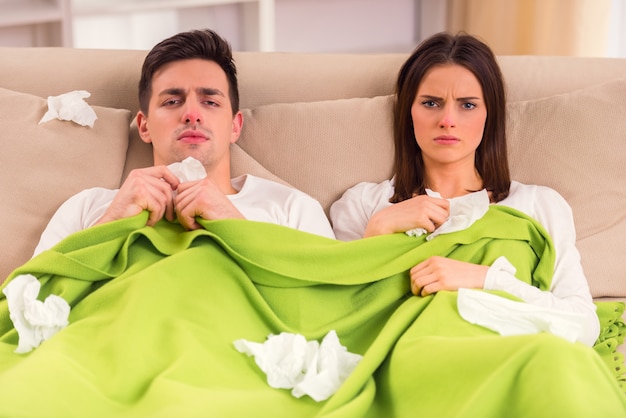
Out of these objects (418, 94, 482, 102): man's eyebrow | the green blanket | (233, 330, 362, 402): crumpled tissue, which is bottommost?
(233, 330, 362, 402): crumpled tissue

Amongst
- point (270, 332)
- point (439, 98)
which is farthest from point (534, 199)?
point (270, 332)

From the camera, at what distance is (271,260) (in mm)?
1929

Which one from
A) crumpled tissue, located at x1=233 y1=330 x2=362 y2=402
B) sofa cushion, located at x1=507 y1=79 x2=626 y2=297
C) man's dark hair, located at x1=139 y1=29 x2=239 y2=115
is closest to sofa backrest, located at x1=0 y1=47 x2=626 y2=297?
sofa cushion, located at x1=507 y1=79 x2=626 y2=297

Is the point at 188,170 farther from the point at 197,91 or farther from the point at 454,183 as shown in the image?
the point at 454,183

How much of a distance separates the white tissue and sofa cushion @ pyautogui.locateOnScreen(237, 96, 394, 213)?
26 cm

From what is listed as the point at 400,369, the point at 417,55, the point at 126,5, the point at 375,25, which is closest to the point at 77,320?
the point at 400,369

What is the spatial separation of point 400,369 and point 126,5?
233 cm

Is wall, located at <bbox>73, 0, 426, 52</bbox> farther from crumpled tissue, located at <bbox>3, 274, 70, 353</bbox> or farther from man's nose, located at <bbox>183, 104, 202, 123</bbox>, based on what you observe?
crumpled tissue, located at <bbox>3, 274, 70, 353</bbox>

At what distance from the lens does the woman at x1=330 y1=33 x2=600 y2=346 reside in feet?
7.06

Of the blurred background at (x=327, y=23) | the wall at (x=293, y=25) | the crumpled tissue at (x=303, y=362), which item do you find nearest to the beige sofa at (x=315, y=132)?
the crumpled tissue at (x=303, y=362)

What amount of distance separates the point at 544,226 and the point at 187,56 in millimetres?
925

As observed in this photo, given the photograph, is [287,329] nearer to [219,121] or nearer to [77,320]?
[77,320]

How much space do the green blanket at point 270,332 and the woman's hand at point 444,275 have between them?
0.12 ft

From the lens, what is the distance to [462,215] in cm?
→ 204
